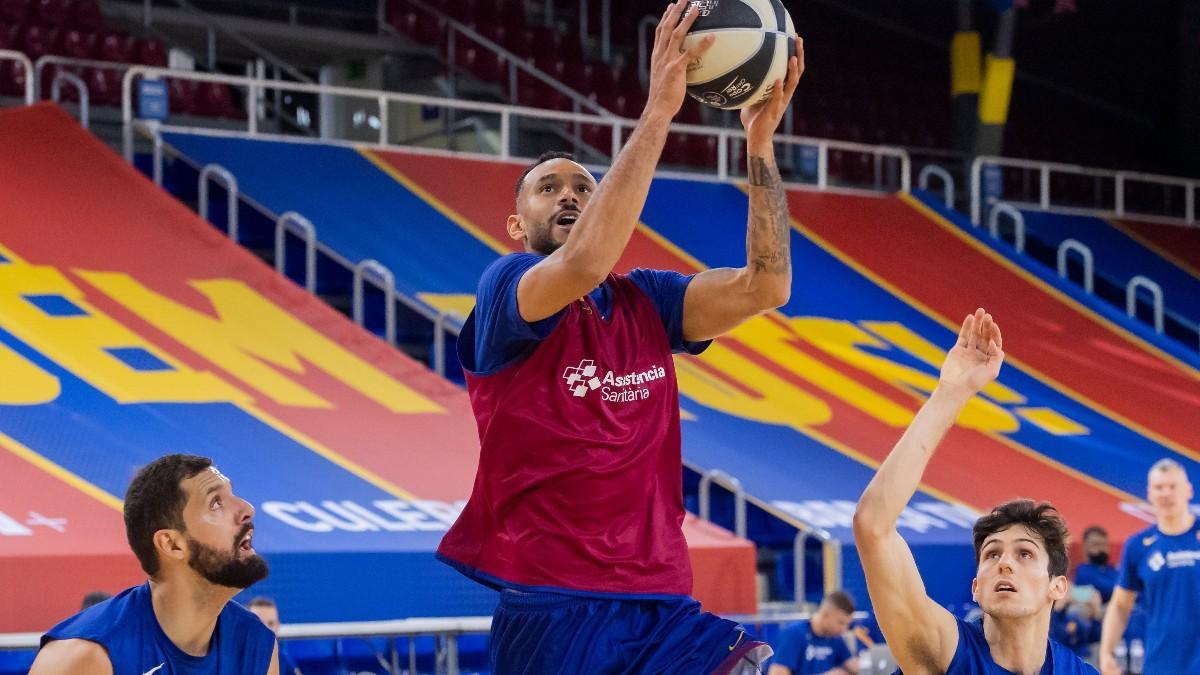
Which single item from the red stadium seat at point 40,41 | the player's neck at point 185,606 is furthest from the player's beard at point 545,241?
the red stadium seat at point 40,41

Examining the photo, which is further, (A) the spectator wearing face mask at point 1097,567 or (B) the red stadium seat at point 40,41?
(B) the red stadium seat at point 40,41

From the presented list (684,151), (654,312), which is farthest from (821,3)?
(654,312)

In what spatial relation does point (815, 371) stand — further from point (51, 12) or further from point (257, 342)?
point (51, 12)

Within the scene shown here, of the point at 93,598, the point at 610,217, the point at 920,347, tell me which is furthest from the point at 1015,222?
the point at 610,217

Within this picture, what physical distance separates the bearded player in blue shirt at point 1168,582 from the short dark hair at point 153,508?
5404 mm

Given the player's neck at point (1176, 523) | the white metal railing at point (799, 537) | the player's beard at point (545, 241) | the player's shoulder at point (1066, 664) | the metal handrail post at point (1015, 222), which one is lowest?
the white metal railing at point (799, 537)

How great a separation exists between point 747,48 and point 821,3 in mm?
20150

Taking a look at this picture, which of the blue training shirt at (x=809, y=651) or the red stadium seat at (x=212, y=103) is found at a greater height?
the red stadium seat at (x=212, y=103)

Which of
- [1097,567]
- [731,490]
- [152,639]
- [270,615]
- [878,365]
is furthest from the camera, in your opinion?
[878,365]

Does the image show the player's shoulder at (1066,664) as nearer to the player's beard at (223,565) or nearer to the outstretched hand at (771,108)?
the outstretched hand at (771,108)

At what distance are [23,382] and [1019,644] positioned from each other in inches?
283

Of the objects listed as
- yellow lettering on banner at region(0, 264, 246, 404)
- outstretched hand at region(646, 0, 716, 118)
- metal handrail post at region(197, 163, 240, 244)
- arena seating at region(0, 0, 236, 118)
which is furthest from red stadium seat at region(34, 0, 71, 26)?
outstretched hand at region(646, 0, 716, 118)

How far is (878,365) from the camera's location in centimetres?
1452

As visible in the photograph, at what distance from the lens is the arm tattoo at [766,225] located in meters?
4.29
